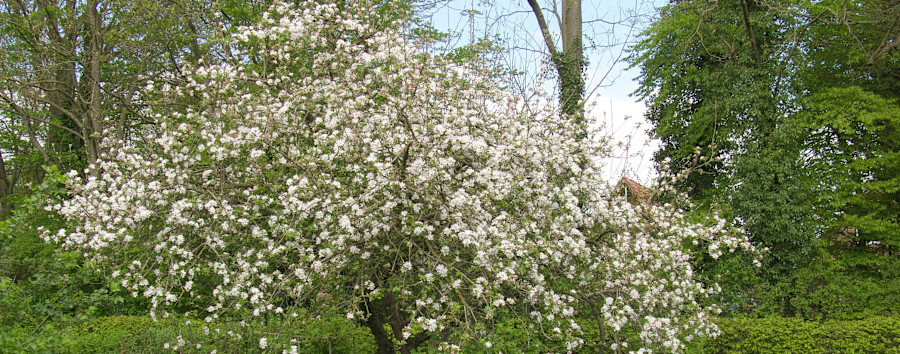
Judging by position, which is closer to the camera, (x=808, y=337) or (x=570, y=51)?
(x=808, y=337)

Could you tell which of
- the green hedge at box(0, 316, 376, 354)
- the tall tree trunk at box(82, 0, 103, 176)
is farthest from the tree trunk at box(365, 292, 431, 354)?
the tall tree trunk at box(82, 0, 103, 176)

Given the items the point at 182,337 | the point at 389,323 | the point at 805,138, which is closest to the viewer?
the point at 182,337

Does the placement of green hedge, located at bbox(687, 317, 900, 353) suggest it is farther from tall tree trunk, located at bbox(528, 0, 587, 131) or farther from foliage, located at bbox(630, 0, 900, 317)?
tall tree trunk, located at bbox(528, 0, 587, 131)

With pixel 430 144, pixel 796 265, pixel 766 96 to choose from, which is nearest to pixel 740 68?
pixel 766 96

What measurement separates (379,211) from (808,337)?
23.5 feet

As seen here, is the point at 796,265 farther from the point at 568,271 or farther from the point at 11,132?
the point at 11,132

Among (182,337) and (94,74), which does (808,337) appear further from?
(94,74)

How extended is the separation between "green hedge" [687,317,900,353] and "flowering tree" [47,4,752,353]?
3258 mm

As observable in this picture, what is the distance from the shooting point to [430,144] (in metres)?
4.91

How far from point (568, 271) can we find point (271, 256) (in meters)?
2.59

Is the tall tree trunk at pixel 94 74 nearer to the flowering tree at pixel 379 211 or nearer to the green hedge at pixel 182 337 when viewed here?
the green hedge at pixel 182 337

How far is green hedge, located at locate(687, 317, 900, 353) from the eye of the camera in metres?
8.66

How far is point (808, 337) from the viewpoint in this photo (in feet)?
28.6

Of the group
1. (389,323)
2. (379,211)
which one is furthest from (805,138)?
(379,211)
